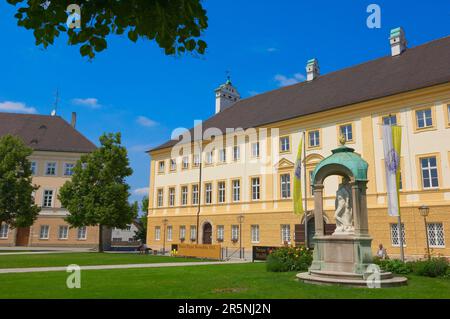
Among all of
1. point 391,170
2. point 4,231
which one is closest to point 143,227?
point 4,231

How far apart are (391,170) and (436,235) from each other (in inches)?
267

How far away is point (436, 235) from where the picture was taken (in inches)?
957

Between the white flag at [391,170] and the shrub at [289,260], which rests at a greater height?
the white flag at [391,170]

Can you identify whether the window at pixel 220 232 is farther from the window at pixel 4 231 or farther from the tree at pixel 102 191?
the window at pixel 4 231

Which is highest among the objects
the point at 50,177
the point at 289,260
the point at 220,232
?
the point at 50,177

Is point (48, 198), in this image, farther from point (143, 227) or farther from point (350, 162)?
point (350, 162)

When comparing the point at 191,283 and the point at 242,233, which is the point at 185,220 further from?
the point at 191,283

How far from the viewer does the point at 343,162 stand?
1422cm

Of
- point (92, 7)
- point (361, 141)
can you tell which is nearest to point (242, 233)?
point (361, 141)

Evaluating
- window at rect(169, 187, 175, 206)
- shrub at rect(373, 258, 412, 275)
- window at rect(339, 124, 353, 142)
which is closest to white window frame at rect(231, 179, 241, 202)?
window at rect(169, 187, 175, 206)

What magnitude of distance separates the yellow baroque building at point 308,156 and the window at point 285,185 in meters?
0.09

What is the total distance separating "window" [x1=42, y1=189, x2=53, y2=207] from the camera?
52.5m

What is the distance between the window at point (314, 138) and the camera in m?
31.4

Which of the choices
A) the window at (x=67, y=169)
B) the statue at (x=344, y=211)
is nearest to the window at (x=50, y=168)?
the window at (x=67, y=169)
